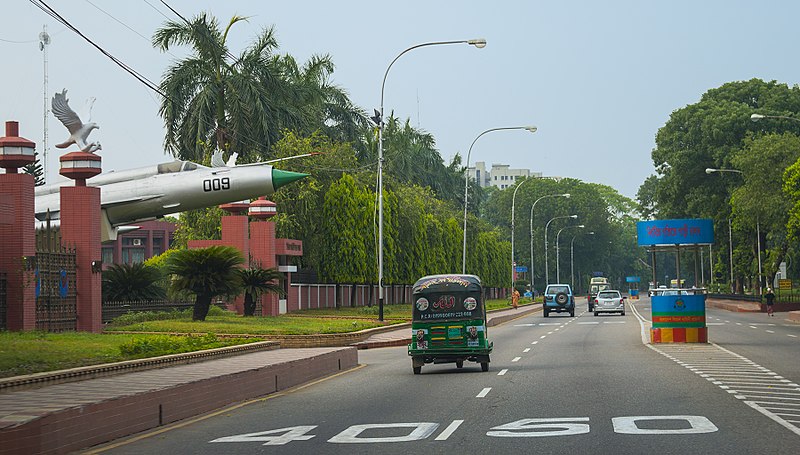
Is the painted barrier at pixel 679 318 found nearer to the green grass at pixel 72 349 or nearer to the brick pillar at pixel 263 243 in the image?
the green grass at pixel 72 349

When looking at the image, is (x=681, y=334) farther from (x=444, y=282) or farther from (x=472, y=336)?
(x=444, y=282)

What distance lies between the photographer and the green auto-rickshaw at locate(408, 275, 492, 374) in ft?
79.2

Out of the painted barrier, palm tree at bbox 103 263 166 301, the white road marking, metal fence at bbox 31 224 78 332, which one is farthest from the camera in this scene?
palm tree at bbox 103 263 166 301

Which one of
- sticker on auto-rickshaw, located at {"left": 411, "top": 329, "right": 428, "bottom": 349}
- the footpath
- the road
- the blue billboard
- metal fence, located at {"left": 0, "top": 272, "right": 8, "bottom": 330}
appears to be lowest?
the road

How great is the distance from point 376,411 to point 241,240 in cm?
2865

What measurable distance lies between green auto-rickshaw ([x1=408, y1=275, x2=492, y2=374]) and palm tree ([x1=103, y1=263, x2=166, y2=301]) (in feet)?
53.4

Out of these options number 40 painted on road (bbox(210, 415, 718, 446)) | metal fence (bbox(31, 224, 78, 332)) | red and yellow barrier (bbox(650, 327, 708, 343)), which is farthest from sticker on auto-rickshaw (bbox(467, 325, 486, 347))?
metal fence (bbox(31, 224, 78, 332))


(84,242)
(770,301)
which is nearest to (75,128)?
(84,242)

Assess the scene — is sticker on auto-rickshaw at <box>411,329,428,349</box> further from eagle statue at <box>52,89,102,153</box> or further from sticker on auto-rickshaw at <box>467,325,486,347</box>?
eagle statue at <box>52,89,102,153</box>

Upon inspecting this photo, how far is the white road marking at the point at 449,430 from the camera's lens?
13015 millimetres

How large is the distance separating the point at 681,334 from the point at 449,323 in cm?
1165

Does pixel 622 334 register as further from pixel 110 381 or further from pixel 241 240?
pixel 110 381

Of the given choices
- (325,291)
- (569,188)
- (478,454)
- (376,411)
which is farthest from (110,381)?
(569,188)

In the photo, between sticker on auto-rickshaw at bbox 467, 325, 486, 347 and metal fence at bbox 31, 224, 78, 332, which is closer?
sticker on auto-rickshaw at bbox 467, 325, 486, 347
